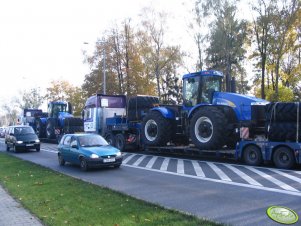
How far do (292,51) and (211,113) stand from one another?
84.9 feet

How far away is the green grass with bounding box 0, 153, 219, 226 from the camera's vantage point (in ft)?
21.8

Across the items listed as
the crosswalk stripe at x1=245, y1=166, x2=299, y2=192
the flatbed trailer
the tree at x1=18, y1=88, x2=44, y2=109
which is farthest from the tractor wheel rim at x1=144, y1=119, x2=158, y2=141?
A: the tree at x1=18, y1=88, x2=44, y2=109

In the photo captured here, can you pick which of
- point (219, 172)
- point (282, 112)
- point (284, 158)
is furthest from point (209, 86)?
point (219, 172)

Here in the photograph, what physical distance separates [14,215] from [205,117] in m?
9.87

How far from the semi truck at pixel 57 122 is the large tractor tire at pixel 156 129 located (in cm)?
1362

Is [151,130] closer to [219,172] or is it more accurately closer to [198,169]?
[198,169]

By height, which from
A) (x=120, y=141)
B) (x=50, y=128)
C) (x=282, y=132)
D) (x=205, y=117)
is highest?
(x=205, y=117)

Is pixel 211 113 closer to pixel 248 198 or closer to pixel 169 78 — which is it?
pixel 248 198

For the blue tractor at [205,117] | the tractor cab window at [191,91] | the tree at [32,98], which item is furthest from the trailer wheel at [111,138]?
the tree at [32,98]

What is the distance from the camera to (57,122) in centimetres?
3453

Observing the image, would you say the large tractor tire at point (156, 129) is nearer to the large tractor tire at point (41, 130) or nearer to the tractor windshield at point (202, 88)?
the tractor windshield at point (202, 88)

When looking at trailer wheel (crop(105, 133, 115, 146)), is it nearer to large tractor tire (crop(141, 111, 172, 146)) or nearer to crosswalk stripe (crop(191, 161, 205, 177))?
large tractor tire (crop(141, 111, 172, 146))

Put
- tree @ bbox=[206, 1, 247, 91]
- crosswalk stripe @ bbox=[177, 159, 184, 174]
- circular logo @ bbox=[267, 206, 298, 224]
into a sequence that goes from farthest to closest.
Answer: tree @ bbox=[206, 1, 247, 91]
crosswalk stripe @ bbox=[177, 159, 184, 174]
circular logo @ bbox=[267, 206, 298, 224]

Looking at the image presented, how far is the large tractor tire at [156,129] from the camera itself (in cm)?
1805
